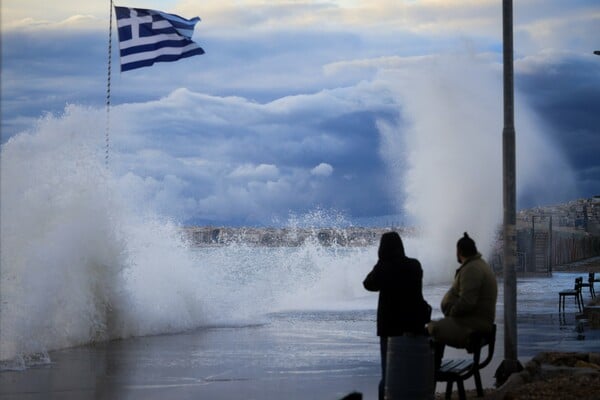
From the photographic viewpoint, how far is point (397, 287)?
9.57 meters

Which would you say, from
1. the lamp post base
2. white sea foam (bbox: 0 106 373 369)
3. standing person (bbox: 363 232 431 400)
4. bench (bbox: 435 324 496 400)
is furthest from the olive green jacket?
white sea foam (bbox: 0 106 373 369)

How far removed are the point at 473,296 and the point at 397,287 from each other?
760mm

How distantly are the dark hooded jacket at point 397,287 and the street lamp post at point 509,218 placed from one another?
2346 millimetres

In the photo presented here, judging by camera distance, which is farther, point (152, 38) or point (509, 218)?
point (152, 38)

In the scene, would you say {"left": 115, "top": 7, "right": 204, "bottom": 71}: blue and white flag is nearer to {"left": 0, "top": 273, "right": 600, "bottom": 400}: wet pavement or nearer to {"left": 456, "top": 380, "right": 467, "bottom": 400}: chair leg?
{"left": 0, "top": 273, "right": 600, "bottom": 400}: wet pavement

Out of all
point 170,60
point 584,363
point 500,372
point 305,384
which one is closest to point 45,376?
point 305,384

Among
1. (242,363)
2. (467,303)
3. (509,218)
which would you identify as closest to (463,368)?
(467,303)

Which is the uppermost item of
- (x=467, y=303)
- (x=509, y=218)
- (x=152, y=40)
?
(x=152, y=40)

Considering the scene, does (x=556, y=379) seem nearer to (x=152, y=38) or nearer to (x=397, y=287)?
(x=397, y=287)

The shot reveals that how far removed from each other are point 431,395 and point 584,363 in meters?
3.84

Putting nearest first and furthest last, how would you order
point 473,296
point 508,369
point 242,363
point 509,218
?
point 473,296, point 508,369, point 509,218, point 242,363

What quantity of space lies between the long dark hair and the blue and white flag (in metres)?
11.7

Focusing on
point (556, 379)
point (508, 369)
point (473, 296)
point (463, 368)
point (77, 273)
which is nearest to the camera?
point (473, 296)

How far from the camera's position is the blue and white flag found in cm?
2052
